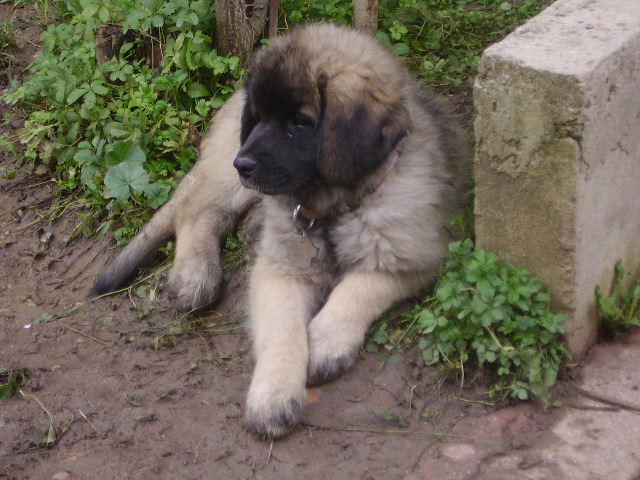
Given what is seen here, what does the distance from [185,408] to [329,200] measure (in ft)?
3.42

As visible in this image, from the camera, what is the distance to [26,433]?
108 inches

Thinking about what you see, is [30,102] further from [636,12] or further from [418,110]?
[636,12]

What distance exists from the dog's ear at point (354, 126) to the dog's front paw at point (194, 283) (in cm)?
98

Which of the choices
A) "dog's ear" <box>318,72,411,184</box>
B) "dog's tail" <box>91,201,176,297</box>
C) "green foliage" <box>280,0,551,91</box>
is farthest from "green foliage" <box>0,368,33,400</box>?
"green foliage" <box>280,0,551,91</box>

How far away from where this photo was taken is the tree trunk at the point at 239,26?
4309 millimetres

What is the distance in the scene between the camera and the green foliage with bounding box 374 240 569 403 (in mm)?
2590

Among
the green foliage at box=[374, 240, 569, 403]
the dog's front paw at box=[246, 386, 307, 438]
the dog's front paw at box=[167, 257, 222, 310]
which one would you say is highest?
the green foliage at box=[374, 240, 569, 403]

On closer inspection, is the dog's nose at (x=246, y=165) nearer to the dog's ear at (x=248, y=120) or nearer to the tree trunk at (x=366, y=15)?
the dog's ear at (x=248, y=120)

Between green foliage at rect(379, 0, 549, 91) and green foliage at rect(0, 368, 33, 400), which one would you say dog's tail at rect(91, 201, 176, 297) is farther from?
green foliage at rect(379, 0, 549, 91)

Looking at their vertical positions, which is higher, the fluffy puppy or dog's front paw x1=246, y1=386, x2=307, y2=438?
the fluffy puppy

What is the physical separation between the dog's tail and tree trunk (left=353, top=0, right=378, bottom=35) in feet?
4.91

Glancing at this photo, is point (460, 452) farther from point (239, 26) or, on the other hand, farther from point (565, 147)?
point (239, 26)

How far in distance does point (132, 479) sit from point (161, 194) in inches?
78.3

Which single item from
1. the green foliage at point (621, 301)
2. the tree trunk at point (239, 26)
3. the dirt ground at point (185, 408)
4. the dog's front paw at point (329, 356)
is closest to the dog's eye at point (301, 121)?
the dog's front paw at point (329, 356)
